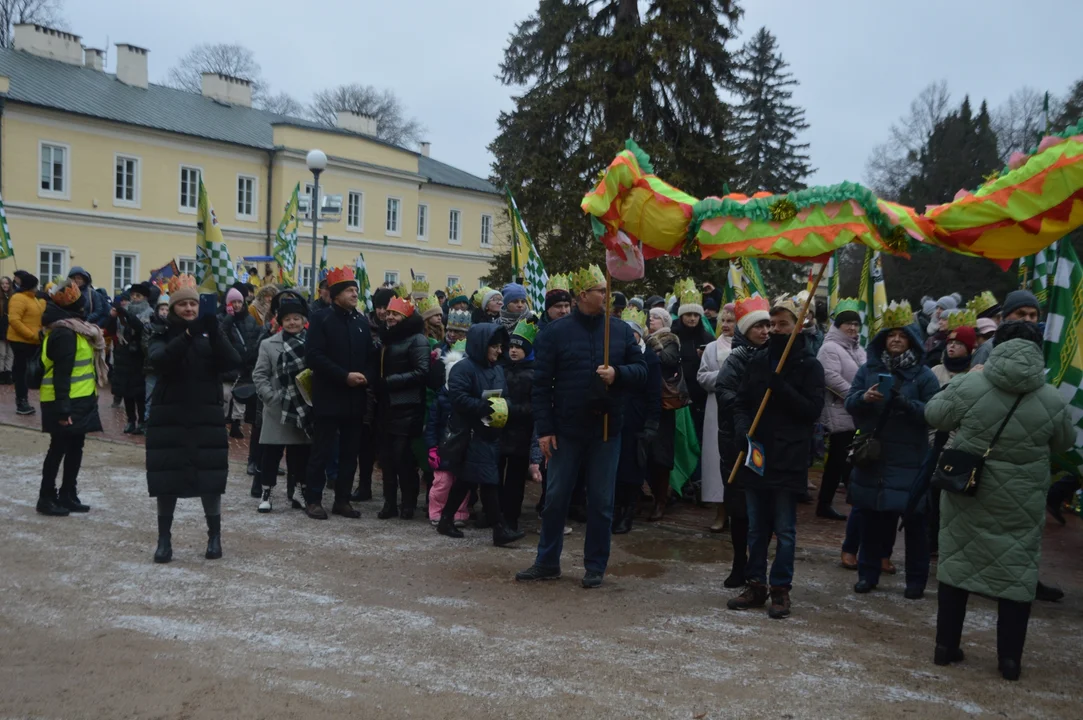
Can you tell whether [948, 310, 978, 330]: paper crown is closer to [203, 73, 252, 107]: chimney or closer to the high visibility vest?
the high visibility vest

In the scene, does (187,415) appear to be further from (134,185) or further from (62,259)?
(134,185)

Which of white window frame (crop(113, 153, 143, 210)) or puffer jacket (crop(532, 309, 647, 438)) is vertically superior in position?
white window frame (crop(113, 153, 143, 210))

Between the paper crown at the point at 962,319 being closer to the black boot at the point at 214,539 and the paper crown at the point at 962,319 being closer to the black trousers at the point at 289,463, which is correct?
the black trousers at the point at 289,463

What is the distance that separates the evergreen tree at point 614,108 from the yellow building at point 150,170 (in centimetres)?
1754

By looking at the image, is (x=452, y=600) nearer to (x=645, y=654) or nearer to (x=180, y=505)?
(x=645, y=654)

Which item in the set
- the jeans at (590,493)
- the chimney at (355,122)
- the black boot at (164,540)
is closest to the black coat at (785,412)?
the jeans at (590,493)

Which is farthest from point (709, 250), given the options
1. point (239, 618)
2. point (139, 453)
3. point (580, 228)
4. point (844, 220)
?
point (580, 228)

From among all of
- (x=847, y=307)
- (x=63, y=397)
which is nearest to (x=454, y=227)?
(x=847, y=307)

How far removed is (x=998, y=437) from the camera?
5.56 metres

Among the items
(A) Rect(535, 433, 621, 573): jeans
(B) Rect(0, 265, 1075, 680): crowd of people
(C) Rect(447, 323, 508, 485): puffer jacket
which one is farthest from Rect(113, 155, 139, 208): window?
(A) Rect(535, 433, 621, 573): jeans

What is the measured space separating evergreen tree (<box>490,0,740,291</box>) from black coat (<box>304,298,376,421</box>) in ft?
61.8

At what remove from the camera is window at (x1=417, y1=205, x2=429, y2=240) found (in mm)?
52156

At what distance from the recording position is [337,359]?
904 cm

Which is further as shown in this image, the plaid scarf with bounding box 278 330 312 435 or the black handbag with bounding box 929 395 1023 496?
the plaid scarf with bounding box 278 330 312 435
